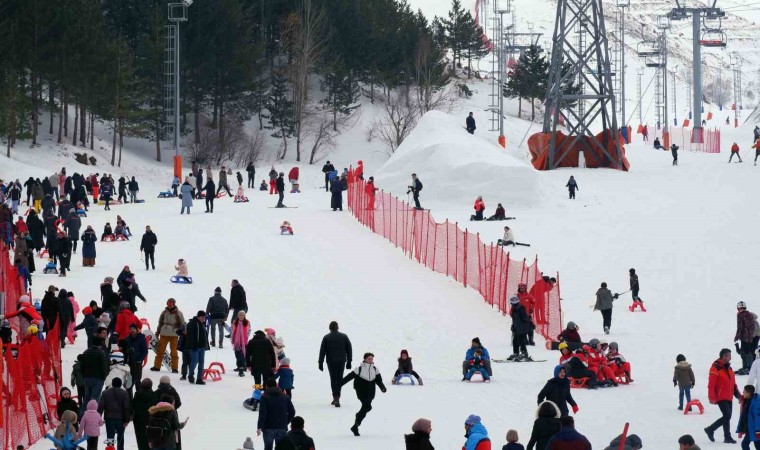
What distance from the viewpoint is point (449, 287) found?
3078cm

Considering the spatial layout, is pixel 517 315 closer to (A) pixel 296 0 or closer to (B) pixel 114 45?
(B) pixel 114 45

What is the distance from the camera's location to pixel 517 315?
74.9ft

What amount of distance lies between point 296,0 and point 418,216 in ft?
150

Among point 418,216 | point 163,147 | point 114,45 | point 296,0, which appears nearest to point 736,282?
point 418,216

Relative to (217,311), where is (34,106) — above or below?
above

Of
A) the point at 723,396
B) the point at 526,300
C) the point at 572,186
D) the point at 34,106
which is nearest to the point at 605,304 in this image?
the point at 526,300

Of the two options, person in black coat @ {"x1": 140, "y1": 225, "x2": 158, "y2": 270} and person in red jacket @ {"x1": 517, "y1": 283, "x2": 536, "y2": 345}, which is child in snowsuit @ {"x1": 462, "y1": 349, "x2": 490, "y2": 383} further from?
person in black coat @ {"x1": 140, "y1": 225, "x2": 158, "y2": 270}

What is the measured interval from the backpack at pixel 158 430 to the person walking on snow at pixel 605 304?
14794mm

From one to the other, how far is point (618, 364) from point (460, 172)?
25881 mm

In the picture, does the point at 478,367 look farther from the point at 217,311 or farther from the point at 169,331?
the point at 169,331

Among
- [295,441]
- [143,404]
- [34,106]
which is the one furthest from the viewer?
[34,106]

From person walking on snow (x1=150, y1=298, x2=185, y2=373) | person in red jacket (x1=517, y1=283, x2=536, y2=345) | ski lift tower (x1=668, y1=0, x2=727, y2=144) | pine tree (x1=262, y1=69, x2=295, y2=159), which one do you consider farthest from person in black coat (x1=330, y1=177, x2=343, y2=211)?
ski lift tower (x1=668, y1=0, x2=727, y2=144)

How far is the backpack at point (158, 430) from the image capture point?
1189cm

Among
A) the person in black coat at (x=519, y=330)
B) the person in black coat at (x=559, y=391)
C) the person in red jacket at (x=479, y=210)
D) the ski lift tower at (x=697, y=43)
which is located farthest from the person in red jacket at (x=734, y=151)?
the person in black coat at (x=559, y=391)
